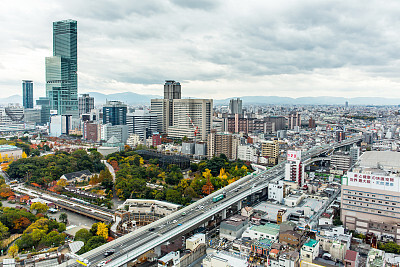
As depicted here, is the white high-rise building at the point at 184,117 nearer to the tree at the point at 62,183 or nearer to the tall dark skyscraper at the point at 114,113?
the tall dark skyscraper at the point at 114,113

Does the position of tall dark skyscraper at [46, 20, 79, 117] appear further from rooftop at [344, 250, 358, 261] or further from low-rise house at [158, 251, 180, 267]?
rooftop at [344, 250, 358, 261]

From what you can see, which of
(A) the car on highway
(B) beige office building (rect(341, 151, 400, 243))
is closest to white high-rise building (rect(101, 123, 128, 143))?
(A) the car on highway

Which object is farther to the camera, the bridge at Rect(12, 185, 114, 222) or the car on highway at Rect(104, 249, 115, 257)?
the bridge at Rect(12, 185, 114, 222)

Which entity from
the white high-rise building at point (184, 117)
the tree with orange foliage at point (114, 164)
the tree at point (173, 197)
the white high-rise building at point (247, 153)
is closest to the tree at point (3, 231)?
the tree at point (173, 197)

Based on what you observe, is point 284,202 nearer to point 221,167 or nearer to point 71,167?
point 221,167

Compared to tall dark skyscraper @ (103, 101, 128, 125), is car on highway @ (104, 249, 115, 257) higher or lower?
lower

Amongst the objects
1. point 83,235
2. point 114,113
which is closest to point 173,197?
point 83,235

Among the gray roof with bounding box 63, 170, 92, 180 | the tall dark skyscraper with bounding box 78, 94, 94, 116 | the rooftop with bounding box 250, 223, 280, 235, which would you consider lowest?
the rooftop with bounding box 250, 223, 280, 235
